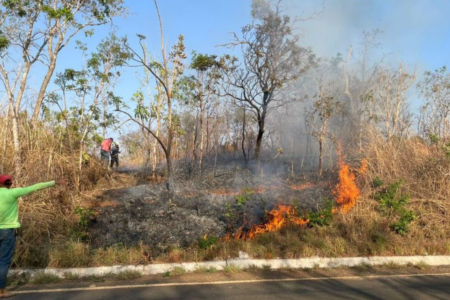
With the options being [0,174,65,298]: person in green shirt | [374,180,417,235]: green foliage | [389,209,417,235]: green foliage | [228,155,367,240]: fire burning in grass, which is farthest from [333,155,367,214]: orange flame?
[0,174,65,298]: person in green shirt

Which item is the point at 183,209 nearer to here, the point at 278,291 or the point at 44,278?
the point at 44,278

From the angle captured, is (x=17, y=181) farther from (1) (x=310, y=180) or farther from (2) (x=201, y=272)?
(1) (x=310, y=180)

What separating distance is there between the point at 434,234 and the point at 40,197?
923cm

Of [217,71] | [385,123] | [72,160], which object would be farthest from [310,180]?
[72,160]

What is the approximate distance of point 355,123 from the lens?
618 inches

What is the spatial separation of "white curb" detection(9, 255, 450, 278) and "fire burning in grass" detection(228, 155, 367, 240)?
4.23 feet

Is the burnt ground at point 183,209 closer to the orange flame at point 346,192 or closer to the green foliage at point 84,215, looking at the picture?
the green foliage at point 84,215

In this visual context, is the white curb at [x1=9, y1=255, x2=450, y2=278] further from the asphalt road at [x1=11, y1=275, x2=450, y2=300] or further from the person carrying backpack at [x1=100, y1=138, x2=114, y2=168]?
the person carrying backpack at [x1=100, y1=138, x2=114, y2=168]

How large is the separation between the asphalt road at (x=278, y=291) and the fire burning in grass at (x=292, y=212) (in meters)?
2.39

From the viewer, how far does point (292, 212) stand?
8.88m

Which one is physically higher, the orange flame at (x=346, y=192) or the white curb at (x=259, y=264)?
the orange flame at (x=346, y=192)

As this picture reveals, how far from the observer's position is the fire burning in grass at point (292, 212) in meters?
8.45

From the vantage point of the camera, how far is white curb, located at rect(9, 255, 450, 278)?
6.39 m

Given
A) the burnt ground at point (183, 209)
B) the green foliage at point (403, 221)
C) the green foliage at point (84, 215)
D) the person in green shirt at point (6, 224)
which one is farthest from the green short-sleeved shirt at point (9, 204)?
the green foliage at point (403, 221)
